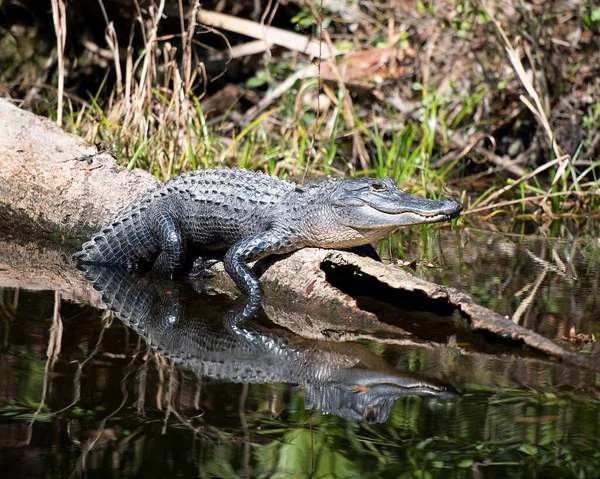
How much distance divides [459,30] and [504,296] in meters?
4.08

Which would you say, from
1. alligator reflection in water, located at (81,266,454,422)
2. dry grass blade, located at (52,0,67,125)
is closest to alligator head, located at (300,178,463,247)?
alligator reflection in water, located at (81,266,454,422)

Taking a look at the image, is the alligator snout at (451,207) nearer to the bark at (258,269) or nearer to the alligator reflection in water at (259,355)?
the bark at (258,269)

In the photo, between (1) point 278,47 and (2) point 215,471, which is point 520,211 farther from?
(2) point 215,471

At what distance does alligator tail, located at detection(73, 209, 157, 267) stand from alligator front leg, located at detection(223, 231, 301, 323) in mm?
854

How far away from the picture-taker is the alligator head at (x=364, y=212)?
489 centimetres

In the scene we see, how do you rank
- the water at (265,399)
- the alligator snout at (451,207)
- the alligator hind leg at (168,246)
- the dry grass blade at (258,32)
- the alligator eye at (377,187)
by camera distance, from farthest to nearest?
1. the dry grass blade at (258,32)
2. the alligator hind leg at (168,246)
3. the alligator eye at (377,187)
4. the alligator snout at (451,207)
5. the water at (265,399)

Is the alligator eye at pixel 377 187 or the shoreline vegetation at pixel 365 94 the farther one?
the shoreline vegetation at pixel 365 94

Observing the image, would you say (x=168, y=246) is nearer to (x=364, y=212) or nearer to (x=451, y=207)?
(x=364, y=212)

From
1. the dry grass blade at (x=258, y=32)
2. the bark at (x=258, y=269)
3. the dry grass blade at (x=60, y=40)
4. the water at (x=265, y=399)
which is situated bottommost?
the water at (x=265, y=399)

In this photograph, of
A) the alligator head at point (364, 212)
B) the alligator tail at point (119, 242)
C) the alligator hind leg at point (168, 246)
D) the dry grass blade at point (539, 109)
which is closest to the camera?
the alligator head at point (364, 212)

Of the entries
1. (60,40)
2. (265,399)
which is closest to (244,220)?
(265,399)

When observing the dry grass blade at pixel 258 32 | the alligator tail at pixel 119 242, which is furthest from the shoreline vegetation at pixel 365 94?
the alligator tail at pixel 119 242

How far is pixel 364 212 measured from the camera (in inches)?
197

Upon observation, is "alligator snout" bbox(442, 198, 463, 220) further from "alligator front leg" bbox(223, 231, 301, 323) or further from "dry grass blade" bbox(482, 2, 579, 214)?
"dry grass blade" bbox(482, 2, 579, 214)
